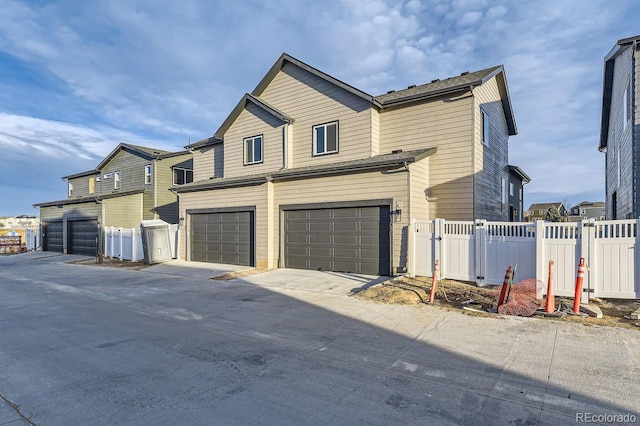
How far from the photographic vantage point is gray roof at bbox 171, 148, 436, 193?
1241 cm

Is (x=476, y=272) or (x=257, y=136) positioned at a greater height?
(x=257, y=136)

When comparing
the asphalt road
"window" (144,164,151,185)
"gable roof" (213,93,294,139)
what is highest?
"gable roof" (213,93,294,139)

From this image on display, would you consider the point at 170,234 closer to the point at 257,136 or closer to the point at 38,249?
the point at 257,136

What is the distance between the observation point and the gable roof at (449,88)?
13539 millimetres

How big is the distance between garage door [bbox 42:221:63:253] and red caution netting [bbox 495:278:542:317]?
31.3 m

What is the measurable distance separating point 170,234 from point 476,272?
50.9 feet

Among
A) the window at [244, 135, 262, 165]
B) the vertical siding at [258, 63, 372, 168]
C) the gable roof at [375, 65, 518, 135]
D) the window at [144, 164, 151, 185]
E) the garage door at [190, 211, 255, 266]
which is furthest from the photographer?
the window at [144, 164, 151, 185]

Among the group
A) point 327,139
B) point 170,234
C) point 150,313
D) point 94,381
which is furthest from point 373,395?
point 170,234

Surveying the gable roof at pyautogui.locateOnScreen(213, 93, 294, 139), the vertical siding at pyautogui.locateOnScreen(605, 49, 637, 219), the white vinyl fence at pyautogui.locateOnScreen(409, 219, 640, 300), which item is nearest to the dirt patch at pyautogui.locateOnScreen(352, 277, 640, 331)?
the white vinyl fence at pyautogui.locateOnScreen(409, 219, 640, 300)

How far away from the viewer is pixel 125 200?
81.8 feet

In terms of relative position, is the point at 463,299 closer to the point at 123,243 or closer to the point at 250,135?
the point at 250,135

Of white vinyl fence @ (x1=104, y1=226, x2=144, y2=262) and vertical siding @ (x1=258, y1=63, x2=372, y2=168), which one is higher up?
vertical siding @ (x1=258, y1=63, x2=372, y2=168)

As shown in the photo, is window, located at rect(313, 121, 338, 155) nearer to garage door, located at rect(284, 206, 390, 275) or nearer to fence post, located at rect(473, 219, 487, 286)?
garage door, located at rect(284, 206, 390, 275)

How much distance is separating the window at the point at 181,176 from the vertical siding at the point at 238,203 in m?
7.49
